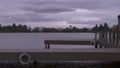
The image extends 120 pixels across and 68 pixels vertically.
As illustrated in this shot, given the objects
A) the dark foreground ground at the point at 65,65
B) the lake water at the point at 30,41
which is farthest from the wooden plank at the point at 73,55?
the lake water at the point at 30,41

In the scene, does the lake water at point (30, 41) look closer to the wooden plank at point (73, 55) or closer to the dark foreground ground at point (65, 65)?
the dark foreground ground at point (65, 65)

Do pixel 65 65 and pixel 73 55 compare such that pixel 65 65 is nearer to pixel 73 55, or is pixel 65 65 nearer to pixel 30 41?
pixel 73 55

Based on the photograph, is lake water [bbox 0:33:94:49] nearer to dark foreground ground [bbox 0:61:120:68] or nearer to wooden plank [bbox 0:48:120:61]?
dark foreground ground [bbox 0:61:120:68]

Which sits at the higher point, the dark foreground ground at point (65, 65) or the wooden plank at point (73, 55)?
the wooden plank at point (73, 55)

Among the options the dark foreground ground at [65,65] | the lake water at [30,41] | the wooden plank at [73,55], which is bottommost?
the lake water at [30,41]

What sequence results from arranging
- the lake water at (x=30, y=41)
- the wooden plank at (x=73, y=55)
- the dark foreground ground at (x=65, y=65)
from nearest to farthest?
the wooden plank at (x=73, y=55), the dark foreground ground at (x=65, y=65), the lake water at (x=30, y=41)

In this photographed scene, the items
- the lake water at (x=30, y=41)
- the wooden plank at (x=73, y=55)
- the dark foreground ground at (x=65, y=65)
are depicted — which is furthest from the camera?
the lake water at (x=30, y=41)

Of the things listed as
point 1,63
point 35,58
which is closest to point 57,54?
point 35,58

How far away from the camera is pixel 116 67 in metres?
16.0

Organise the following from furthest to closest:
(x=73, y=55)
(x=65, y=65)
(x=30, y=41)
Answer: (x=30, y=41) → (x=65, y=65) → (x=73, y=55)

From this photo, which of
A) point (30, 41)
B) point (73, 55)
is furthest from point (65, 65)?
point (30, 41)

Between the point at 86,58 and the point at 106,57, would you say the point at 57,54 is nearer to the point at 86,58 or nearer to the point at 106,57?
the point at 86,58

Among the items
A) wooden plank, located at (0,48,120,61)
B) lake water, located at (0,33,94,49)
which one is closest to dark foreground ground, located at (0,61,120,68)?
wooden plank, located at (0,48,120,61)

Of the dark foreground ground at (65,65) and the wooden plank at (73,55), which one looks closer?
the wooden plank at (73,55)
